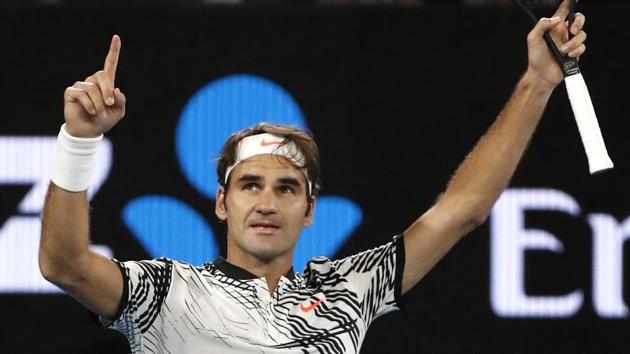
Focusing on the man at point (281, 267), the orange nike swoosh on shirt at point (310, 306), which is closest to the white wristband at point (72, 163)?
the man at point (281, 267)

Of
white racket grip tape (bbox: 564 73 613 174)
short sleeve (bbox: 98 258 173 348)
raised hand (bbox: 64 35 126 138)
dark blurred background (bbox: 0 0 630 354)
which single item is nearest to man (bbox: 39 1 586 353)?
short sleeve (bbox: 98 258 173 348)

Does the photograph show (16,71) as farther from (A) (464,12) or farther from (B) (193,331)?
(B) (193,331)

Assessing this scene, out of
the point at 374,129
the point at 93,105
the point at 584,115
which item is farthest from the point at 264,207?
the point at 374,129

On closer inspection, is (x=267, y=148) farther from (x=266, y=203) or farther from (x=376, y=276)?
(x=376, y=276)

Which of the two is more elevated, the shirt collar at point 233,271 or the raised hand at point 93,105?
the raised hand at point 93,105

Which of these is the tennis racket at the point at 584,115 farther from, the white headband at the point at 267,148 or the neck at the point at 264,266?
the neck at the point at 264,266

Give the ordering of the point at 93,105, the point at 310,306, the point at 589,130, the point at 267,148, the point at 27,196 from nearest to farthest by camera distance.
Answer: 1. the point at 93,105
2. the point at 589,130
3. the point at 310,306
4. the point at 267,148
5. the point at 27,196

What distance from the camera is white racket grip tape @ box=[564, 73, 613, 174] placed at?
15.6 ft

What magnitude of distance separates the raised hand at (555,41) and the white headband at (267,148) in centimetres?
A: 88

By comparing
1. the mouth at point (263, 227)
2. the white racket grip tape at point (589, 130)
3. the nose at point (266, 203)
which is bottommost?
the mouth at point (263, 227)

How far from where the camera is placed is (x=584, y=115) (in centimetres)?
481

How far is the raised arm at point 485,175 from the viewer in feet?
17.1

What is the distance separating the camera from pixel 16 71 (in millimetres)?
7289

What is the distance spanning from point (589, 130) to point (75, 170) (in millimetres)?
1631
